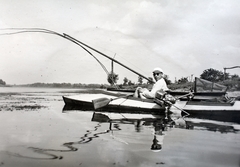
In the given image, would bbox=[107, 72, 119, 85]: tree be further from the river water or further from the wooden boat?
the river water

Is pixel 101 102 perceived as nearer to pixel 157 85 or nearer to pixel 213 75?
pixel 157 85

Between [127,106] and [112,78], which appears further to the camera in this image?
[112,78]

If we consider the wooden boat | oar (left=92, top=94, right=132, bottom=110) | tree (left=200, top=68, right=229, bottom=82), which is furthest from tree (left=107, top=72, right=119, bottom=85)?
tree (left=200, top=68, right=229, bottom=82)

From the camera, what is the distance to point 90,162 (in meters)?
2.27

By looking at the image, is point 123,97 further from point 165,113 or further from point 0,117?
point 0,117

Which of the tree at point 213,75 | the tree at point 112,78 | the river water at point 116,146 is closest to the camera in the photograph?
the river water at point 116,146

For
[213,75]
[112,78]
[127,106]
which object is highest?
[213,75]

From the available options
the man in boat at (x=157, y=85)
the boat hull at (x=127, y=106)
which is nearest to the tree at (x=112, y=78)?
the boat hull at (x=127, y=106)

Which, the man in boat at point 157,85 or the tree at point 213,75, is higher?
the tree at point 213,75

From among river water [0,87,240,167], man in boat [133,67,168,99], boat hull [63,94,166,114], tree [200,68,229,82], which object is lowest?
river water [0,87,240,167]

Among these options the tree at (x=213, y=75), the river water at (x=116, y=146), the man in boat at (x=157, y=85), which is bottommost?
the river water at (x=116, y=146)

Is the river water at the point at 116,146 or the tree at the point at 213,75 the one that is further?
the tree at the point at 213,75

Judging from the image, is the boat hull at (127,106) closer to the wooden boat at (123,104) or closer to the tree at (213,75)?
the wooden boat at (123,104)

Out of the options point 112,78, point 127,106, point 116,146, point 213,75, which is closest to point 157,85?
point 127,106
